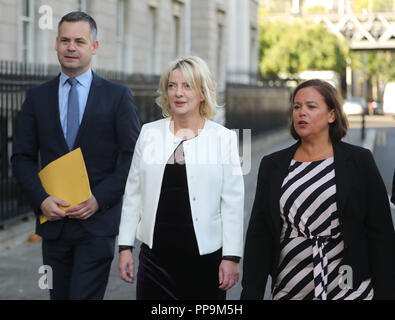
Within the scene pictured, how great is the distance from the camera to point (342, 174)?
4016mm

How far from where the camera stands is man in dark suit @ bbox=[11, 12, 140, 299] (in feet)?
15.1

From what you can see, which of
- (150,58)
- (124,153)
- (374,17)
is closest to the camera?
(124,153)

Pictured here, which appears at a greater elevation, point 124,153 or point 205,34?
point 205,34

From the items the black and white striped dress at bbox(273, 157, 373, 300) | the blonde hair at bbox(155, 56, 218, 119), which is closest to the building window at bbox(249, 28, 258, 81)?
the blonde hair at bbox(155, 56, 218, 119)

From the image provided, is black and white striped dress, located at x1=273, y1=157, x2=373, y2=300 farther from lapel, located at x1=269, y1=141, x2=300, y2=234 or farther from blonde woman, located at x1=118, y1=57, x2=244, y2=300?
blonde woman, located at x1=118, y1=57, x2=244, y2=300

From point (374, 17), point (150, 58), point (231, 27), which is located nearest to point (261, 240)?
point (150, 58)

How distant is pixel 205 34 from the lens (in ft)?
97.2

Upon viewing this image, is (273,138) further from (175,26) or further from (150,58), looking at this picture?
(150,58)

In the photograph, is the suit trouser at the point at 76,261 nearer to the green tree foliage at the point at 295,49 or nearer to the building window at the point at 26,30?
the building window at the point at 26,30

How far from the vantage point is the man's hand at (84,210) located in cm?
456

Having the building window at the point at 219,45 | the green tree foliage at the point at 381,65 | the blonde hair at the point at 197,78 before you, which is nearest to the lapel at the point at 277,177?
the blonde hair at the point at 197,78

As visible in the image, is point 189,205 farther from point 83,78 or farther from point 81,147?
point 83,78

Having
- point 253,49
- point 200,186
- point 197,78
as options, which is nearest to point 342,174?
point 200,186

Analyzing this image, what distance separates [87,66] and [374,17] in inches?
2784
